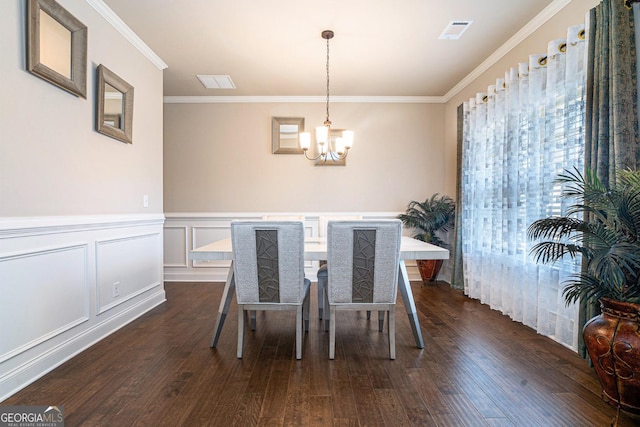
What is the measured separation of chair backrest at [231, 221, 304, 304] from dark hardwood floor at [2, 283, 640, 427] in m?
0.44

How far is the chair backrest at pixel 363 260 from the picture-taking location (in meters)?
2.12

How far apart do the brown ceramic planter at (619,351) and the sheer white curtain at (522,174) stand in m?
0.75

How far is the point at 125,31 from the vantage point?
2.89 meters

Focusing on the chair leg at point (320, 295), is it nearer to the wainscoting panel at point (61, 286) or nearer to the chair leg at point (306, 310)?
the chair leg at point (306, 310)

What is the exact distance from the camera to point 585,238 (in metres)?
1.72

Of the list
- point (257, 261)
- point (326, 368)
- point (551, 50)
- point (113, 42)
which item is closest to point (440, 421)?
point (326, 368)

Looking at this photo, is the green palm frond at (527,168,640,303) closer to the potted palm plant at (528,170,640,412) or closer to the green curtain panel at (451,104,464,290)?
the potted palm plant at (528,170,640,412)

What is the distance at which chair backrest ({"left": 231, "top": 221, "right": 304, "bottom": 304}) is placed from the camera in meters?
2.12

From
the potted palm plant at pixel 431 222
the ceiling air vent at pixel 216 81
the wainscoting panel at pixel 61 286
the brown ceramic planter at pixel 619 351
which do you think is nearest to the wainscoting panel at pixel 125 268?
the wainscoting panel at pixel 61 286

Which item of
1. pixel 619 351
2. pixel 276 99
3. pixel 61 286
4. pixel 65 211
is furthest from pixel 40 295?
pixel 276 99

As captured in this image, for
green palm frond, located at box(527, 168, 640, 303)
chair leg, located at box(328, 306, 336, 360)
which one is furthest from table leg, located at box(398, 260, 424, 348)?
green palm frond, located at box(527, 168, 640, 303)

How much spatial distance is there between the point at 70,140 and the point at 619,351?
133 inches

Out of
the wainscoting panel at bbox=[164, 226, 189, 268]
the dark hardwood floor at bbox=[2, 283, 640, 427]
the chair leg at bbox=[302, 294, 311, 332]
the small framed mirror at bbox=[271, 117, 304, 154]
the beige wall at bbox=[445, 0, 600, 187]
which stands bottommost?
the dark hardwood floor at bbox=[2, 283, 640, 427]

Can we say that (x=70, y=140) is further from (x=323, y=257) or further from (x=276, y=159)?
(x=276, y=159)
